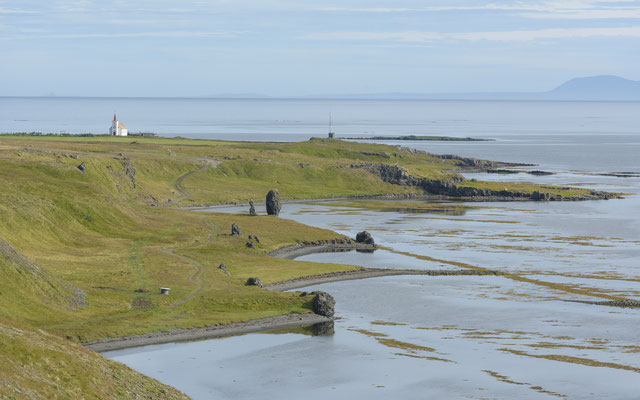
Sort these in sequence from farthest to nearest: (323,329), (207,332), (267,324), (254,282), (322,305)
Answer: (254,282), (322,305), (323,329), (267,324), (207,332)

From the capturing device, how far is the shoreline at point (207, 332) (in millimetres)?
77438

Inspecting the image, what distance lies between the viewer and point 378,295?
351 feet

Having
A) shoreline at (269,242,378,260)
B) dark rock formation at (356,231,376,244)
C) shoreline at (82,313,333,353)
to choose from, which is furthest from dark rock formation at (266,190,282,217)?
shoreline at (82,313,333,353)

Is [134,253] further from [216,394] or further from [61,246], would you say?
[216,394]

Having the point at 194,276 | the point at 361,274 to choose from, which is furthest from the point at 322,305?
the point at 361,274

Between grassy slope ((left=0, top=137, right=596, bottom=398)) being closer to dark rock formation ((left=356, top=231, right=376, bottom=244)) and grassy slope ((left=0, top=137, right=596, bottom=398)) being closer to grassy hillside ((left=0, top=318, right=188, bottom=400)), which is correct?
grassy hillside ((left=0, top=318, right=188, bottom=400))

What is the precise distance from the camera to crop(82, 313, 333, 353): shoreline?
254 ft

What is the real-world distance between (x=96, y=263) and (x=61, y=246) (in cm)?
1105

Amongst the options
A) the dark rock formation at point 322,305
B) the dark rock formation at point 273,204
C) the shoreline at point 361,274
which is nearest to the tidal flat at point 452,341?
the shoreline at point 361,274

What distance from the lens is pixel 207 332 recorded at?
278 ft

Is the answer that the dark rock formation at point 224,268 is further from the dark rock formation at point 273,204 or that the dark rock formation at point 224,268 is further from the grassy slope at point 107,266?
the dark rock formation at point 273,204

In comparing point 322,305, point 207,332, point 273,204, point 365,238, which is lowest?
point 207,332

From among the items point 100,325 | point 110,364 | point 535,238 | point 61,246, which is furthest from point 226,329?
point 535,238

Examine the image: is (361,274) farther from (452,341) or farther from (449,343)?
(449,343)
